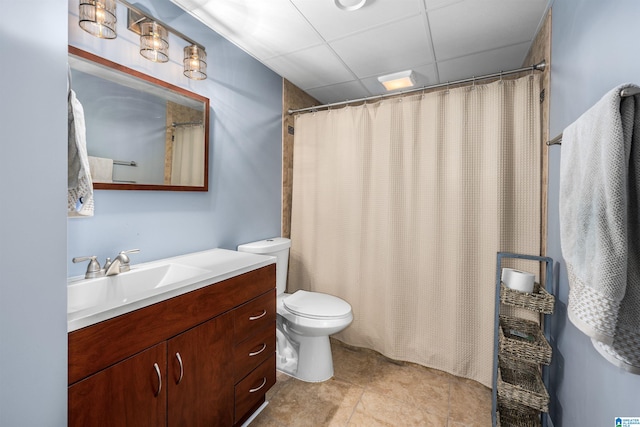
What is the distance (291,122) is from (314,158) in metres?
0.41

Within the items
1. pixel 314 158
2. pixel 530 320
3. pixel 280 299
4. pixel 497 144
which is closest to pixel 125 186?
pixel 280 299

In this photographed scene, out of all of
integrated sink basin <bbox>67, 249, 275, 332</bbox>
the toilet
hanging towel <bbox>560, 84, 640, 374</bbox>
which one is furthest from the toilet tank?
hanging towel <bbox>560, 84, 640, 374</bbox>

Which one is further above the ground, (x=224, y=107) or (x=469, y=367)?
(x=224, y=107)

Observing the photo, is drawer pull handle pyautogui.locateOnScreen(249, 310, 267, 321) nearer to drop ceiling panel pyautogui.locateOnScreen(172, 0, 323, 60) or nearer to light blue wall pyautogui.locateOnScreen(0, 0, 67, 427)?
light blue wall pyautogui.locateOnScreen(0, 0, 67, 427)

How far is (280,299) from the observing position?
1.97 metres

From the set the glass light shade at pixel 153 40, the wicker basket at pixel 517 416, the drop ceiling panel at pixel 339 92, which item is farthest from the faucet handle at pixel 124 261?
the drop ceiling panel at pixel 339 92

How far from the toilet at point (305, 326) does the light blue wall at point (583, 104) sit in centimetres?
106

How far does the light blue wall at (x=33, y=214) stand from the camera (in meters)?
0.65

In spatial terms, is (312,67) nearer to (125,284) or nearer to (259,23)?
(259,23)

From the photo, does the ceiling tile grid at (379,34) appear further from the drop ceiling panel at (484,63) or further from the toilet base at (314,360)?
the toilet base at (314,360)

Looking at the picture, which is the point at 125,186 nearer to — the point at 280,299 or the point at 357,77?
the point at 280,299

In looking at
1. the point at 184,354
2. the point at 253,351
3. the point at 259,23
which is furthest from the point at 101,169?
the point at 259,23

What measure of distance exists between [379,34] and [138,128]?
1489 millimetres

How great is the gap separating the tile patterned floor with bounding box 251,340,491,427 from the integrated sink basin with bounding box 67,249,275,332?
88cm
